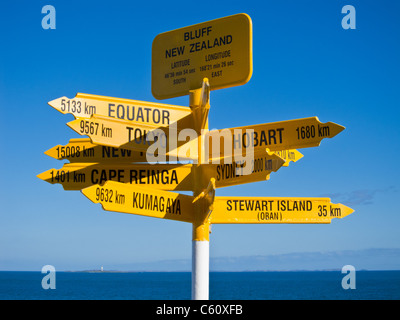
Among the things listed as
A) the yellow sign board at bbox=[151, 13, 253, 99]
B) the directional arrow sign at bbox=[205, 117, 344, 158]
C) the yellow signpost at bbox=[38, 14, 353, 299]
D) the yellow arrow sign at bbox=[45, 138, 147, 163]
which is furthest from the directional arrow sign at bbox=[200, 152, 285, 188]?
the yellow arrow sign at bbox=[45, 138, 147, 163]

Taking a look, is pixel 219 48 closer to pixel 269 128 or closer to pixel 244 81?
pixel 244 81

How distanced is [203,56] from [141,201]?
72.3 inches

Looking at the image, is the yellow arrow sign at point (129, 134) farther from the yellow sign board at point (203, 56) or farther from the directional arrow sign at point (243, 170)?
the yellow sign board at point (203, 56)

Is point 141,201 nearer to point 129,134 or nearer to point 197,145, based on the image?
point 129,134

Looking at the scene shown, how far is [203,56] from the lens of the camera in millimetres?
5848

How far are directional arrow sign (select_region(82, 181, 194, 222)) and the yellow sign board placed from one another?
52.3 inches

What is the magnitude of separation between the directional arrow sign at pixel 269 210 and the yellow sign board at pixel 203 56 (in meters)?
1.26

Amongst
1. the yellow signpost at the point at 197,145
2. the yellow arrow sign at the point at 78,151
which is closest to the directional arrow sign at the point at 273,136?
the yellow signpost at the point at 197,145

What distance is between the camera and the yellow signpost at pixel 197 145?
209 inches

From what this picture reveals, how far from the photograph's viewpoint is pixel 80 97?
212 inches
